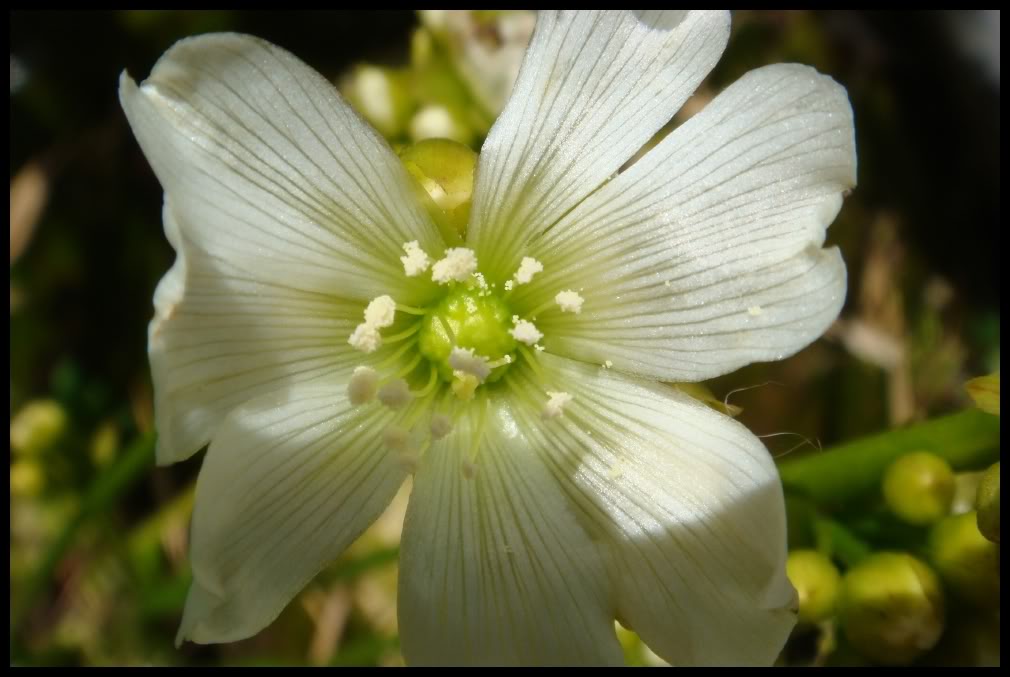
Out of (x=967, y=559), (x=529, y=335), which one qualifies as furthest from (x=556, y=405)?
(x=967, y=559)

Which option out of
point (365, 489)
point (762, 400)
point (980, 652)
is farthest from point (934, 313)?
point (365, 489)

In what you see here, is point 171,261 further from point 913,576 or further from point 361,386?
point 913,576

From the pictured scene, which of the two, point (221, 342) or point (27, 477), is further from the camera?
point (27, 477)

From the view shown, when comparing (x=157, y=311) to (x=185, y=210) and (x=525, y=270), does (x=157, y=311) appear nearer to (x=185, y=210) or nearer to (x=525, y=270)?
(x=185, y=210)

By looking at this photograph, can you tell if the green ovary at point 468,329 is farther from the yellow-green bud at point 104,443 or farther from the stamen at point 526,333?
the yellow-green bud at point 104,443

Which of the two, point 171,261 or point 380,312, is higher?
point 380,312

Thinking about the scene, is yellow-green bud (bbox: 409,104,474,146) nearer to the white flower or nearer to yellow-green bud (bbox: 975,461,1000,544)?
the white flower

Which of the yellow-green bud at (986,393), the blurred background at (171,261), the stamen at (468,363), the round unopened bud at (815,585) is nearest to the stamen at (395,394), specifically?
the stamen at (468,363)
